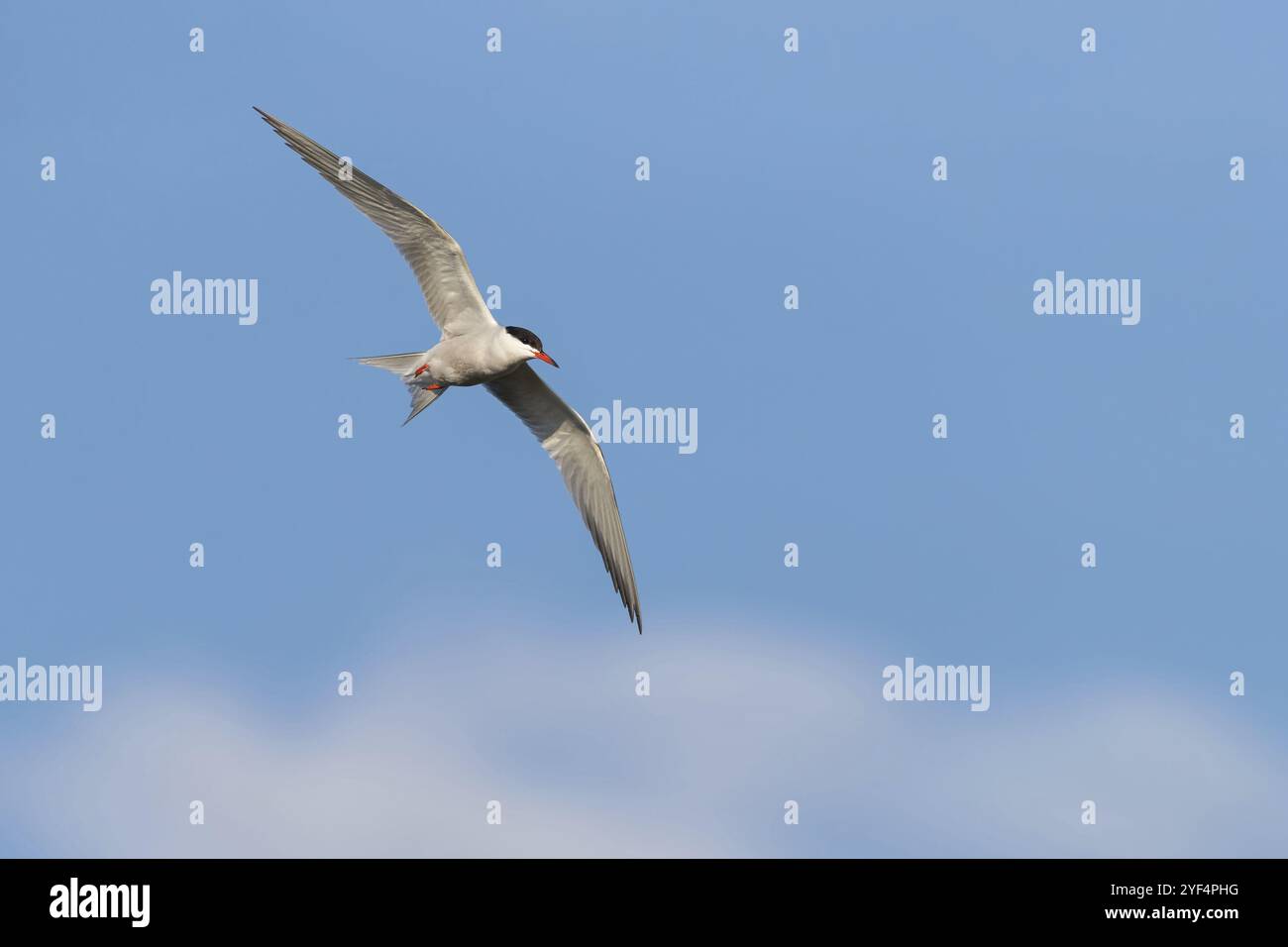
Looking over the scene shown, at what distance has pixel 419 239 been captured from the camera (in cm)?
1513

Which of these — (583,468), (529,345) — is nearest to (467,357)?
(529,345)

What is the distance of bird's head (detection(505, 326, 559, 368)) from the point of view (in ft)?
50.2

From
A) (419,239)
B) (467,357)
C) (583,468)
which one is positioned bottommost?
(583,468)

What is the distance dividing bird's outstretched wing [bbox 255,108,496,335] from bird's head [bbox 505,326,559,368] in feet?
1.03

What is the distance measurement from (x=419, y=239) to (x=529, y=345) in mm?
1451

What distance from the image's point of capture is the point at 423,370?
15.5 meters

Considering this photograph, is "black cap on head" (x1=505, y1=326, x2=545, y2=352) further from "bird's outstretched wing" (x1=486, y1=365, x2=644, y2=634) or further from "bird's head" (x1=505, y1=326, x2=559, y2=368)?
"bird's outstretched wing" (x1=486, y1=365, x2=644, y2=634)

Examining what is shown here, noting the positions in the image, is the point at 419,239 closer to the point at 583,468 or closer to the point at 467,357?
the point at 467,357

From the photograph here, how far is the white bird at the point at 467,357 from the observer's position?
14.9 meters

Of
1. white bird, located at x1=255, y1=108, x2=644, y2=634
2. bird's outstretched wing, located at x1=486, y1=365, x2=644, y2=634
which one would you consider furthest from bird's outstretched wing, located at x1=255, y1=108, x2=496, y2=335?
bird's outstretched wing, located at x1=486, y1=365, x2=644, y2=634

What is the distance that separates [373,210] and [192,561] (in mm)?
5513
